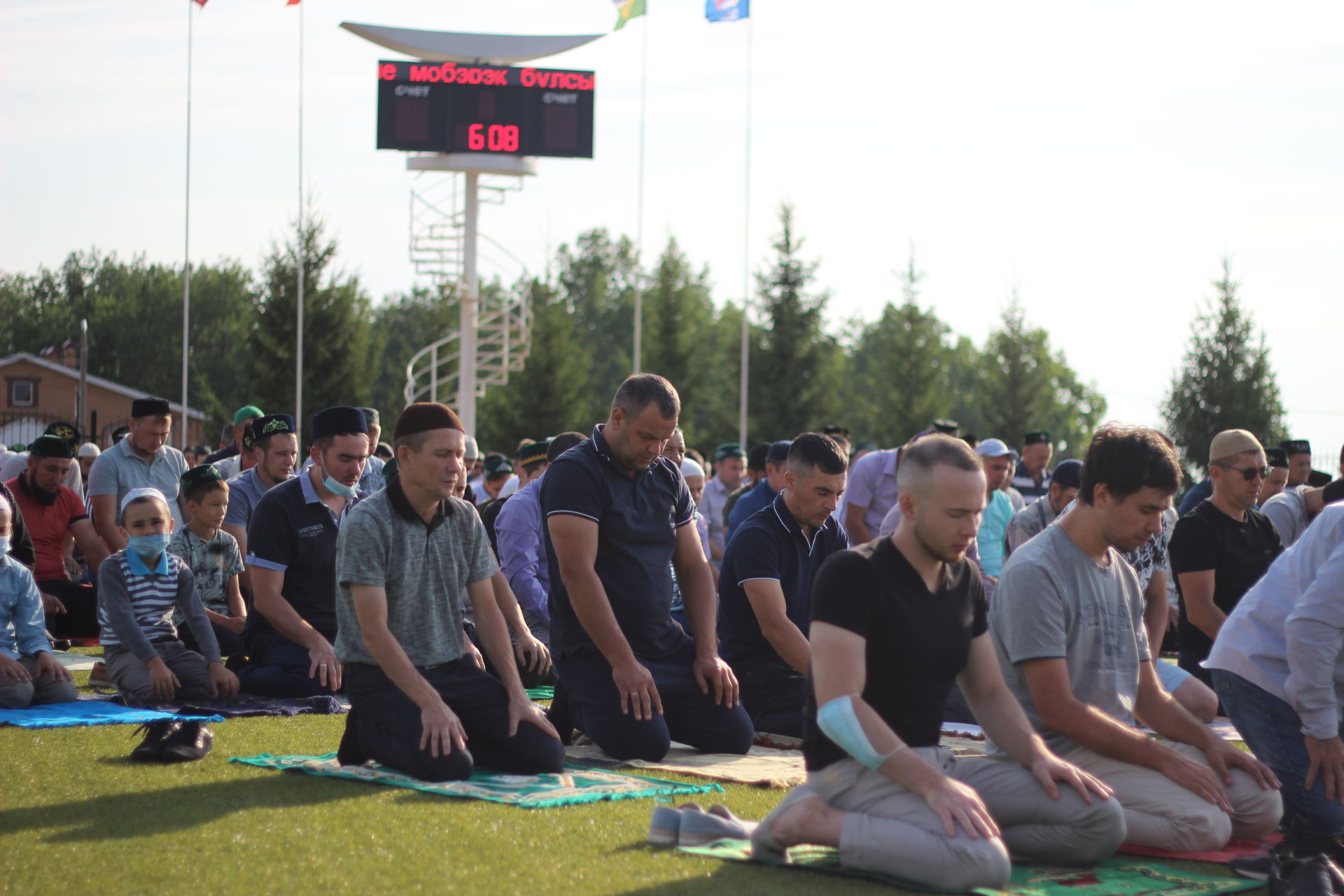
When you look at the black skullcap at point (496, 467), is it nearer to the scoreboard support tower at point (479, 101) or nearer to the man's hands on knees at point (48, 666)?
the man's hands on knees at point (48, 666)

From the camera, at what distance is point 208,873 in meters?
4.38

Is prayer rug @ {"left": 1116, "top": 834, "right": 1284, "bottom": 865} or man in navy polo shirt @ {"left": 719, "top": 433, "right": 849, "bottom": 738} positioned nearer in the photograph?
prayer rug @ {"left": 1116, "top": 834, "right": 1284, "bottom": 865}

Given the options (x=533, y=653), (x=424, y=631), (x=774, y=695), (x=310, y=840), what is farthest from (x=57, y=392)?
(x=310, y=840)

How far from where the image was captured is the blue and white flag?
1272 inches

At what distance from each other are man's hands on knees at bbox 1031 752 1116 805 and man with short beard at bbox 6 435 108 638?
8518 mm

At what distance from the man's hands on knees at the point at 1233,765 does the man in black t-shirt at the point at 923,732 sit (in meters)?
0.67

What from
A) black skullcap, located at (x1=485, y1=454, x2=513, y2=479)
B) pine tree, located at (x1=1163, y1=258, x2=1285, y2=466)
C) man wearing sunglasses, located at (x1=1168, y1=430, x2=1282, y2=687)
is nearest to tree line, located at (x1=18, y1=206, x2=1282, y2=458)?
pine tree, located at (x1=1163, y1=258, x2=1285, y2=466)

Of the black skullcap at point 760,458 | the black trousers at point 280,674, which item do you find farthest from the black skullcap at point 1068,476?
the black trousers at point 280,674

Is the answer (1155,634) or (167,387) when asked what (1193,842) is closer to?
(1155,634)

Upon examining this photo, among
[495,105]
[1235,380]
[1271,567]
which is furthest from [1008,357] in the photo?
[1271,567]

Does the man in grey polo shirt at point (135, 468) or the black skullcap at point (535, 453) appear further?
the black skullcap at point (535, 453)

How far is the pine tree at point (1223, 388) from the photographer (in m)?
33.0

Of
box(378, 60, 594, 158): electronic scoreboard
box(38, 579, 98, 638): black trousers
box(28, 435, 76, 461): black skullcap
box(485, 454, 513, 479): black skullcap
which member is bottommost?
box(38, 579, 98, 638): black trousers

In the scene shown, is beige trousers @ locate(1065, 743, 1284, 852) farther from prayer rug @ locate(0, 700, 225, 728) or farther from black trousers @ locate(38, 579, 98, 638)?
black trousers @ locate(38, 579, 98, 638)
